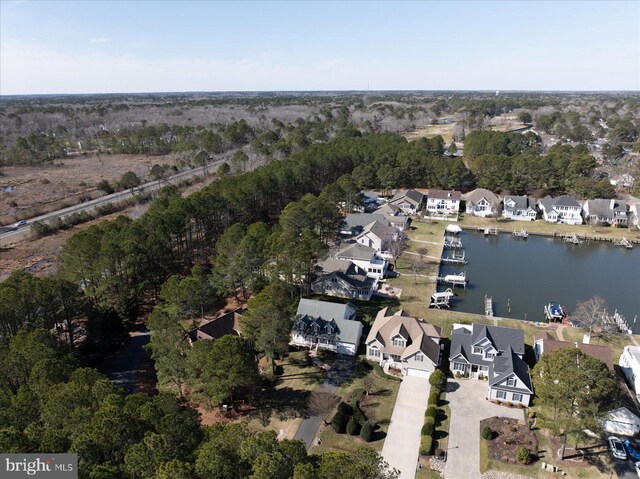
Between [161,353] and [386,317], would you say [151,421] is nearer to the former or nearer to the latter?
[161,353]

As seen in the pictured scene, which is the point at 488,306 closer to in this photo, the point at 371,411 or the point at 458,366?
the point at 458,366

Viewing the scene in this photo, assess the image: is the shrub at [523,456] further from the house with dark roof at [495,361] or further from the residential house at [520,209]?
the residential house at [520,209]

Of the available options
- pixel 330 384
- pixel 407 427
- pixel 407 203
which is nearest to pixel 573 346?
pixel 407 427

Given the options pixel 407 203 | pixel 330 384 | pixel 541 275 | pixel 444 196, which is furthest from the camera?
pixel 444 196

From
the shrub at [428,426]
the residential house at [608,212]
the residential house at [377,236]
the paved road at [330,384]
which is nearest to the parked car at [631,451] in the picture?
the shrub at [428,426]

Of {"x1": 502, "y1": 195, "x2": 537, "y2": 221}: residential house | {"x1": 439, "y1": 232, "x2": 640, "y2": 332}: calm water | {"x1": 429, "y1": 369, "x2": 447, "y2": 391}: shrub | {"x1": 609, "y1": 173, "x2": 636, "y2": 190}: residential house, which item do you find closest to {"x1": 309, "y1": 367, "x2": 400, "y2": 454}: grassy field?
{"x1": 429, "y1": 369, "x2": 447, "y2": 391}: shrub

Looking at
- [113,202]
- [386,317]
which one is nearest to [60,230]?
[113,202]
